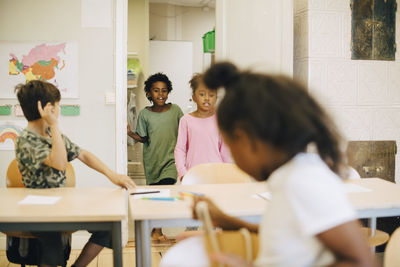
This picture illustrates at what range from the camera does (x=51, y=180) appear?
2146 millimetres

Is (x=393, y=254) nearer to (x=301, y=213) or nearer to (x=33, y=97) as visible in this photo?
(x=301, y=213)

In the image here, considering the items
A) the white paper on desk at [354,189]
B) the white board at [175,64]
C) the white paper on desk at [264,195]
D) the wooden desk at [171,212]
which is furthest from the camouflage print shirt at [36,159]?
the white board at [175,64]

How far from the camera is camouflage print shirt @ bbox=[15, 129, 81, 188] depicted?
6.74ft

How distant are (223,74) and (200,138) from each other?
2.04 meters

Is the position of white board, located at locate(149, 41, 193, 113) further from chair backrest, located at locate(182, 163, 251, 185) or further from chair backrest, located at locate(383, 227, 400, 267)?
chair backrest, located at locate(383, 227, 400, 267)

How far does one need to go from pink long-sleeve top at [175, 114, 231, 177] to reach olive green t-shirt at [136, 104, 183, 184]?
1.37ft

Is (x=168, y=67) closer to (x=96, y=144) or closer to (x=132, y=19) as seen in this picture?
(x=132, y=19)

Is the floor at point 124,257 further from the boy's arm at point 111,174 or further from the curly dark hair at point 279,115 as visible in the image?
Answer: the curly dark hair at point 279,115

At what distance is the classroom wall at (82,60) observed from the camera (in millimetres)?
3230

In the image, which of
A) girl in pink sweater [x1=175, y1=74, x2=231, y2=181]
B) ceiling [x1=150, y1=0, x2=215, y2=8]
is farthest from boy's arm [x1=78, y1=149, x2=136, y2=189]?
ceiling [x1=150, y1=0, x2=215, y2=8]

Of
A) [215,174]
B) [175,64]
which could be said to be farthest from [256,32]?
[175,64]

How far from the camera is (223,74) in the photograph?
1007 millimetres

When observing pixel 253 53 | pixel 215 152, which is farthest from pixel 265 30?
pixel 215 152

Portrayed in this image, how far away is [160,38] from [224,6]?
388 centimetres
